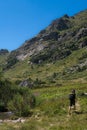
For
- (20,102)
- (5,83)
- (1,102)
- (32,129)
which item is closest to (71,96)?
(20,102)

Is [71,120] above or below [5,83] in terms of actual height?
below

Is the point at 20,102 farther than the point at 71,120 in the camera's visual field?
Yes

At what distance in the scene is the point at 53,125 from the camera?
31406 millimetres

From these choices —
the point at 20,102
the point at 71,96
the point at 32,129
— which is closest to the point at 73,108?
the point at 71,96

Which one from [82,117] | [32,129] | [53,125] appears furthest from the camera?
[82,117]

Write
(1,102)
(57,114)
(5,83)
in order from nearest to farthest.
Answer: (57,114) → (1,102) → (5,83)

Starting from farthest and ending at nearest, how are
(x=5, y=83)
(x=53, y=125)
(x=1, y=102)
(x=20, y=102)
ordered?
1. (x=5, y=83)
2. (x=1, y=102)
3. (x=20, y=102)
4. (x=53, y=125)

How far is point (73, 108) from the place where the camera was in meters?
39.2

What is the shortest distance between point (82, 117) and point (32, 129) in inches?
325

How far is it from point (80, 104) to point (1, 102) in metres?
15.6

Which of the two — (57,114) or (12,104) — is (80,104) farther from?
(12,104)

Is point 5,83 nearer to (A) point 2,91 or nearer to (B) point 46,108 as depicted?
(A) point 2,91

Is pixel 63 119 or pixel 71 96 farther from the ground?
pixel 71 96

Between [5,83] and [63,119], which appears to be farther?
[5,83]
